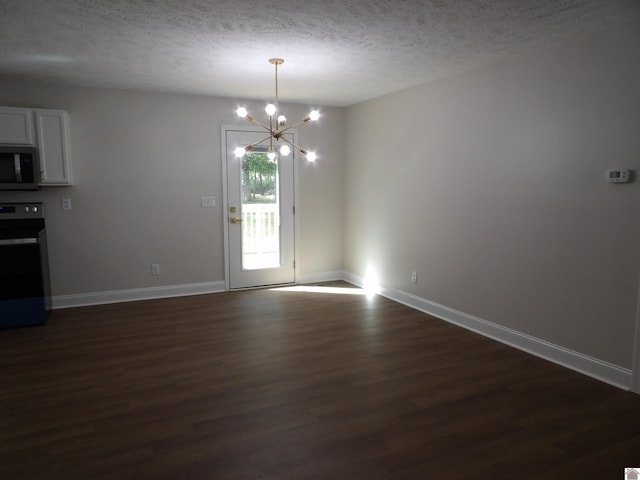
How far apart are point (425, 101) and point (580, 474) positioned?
3738mm

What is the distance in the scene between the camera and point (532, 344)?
3.73 meters

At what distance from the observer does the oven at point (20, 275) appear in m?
4.27

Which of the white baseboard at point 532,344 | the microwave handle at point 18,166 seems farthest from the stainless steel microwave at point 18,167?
the white baseboard at point 532,344

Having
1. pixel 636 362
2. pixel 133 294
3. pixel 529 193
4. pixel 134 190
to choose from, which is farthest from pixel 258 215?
pixel 636 362

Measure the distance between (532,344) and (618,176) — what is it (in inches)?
60.4

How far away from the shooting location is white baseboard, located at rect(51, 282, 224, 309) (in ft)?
16.7

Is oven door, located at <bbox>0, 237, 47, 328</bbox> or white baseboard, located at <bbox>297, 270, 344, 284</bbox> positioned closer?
oven door, located at <bbox>0, 237, 47, 328</bbox>

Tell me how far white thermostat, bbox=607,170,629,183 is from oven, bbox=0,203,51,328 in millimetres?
5111

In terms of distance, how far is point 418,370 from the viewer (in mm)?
3414

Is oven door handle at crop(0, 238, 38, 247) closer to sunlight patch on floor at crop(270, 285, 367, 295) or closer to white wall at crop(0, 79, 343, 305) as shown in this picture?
white wall at crop(0, 79, 343, 305)

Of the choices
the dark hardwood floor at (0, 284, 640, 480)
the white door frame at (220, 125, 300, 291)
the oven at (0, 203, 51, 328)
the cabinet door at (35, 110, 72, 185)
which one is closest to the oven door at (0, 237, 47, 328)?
the oven at (0, 203, 51, 328)

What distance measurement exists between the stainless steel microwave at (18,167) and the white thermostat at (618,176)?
5207 millimetres

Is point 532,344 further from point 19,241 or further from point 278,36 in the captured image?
point 19,241

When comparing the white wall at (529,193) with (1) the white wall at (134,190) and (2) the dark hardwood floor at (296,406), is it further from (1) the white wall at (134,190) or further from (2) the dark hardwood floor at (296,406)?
(1) the white wall at (134,190)
